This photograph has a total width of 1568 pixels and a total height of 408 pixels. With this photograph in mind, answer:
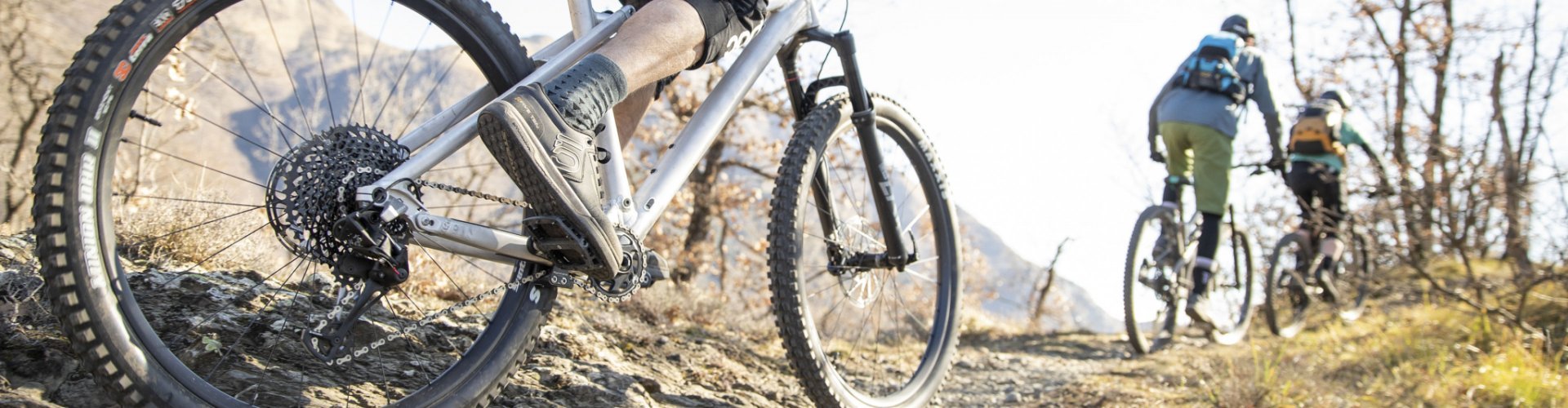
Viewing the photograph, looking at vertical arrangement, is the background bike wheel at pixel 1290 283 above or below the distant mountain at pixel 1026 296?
below

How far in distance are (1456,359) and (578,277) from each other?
4.44m

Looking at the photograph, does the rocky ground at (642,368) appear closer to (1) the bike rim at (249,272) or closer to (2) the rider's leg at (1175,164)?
(1) the bike rim at (249,272)

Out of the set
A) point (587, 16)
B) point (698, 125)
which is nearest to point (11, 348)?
point (587, 16)

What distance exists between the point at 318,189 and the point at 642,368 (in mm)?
1433

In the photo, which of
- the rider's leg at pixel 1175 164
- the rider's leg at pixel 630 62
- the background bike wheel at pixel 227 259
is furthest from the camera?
the rider's leg at pixel 1175 164

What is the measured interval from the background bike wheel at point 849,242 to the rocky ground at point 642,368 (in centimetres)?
34

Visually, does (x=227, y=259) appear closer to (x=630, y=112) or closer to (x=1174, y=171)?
(x=630, y=112)

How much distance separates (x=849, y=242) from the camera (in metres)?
2.97

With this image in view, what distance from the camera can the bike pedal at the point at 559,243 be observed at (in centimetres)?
182

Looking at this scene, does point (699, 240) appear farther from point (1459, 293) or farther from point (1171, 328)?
point (1459, 293)

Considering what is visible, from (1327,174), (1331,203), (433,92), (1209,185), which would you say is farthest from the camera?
(1331,203)

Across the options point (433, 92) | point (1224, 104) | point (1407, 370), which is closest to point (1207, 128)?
point (1224, 104)

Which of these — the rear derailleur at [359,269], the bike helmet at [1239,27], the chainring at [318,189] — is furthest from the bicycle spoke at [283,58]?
the bike helmet at [1239,27]

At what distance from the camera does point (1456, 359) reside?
4516 mm
